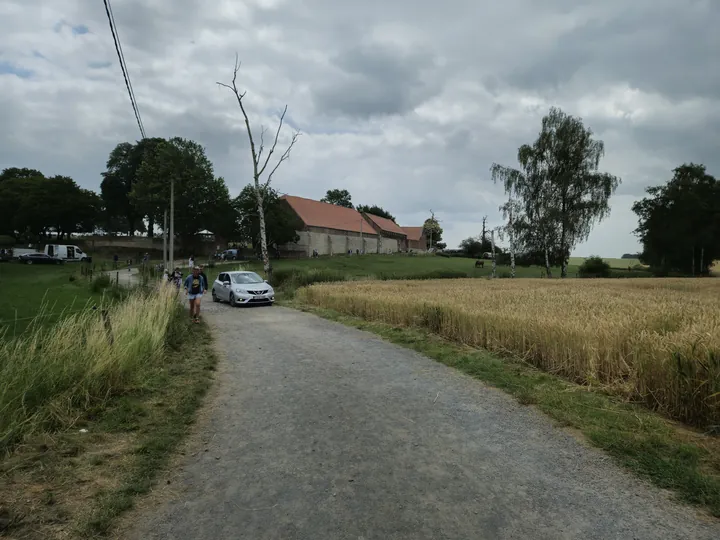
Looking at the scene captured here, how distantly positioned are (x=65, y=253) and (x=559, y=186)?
60584 millimetres

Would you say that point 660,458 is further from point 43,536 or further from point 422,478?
point 43,536

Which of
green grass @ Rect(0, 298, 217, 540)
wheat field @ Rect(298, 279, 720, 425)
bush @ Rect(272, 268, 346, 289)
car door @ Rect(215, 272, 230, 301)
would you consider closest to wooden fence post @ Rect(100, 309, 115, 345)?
green grass @ Rect(0, 298, 217, 540)

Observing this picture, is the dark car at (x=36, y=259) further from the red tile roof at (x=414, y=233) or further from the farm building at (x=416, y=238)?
the red tile roof at (x=414, y=233)

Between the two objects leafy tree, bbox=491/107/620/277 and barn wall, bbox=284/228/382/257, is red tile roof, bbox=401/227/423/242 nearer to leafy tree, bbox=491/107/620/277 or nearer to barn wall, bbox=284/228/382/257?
barn wall, bbox=284/228/382/257

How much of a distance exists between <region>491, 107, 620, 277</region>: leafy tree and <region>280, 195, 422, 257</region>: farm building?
37552 millimetres

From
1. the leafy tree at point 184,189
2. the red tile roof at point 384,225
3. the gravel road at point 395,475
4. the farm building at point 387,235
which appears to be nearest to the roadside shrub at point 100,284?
the gravel road at point 395,475

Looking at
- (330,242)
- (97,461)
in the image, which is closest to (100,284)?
(97,461)

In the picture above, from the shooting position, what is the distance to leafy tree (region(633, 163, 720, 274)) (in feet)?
184

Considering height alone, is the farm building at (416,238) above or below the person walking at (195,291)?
above

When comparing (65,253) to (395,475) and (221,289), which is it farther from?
(395,475)

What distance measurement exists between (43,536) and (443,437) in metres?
3.74

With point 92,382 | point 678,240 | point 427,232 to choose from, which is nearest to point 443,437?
point 92,382

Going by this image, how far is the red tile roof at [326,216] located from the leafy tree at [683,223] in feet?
153

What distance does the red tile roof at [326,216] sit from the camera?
77.5 meters
